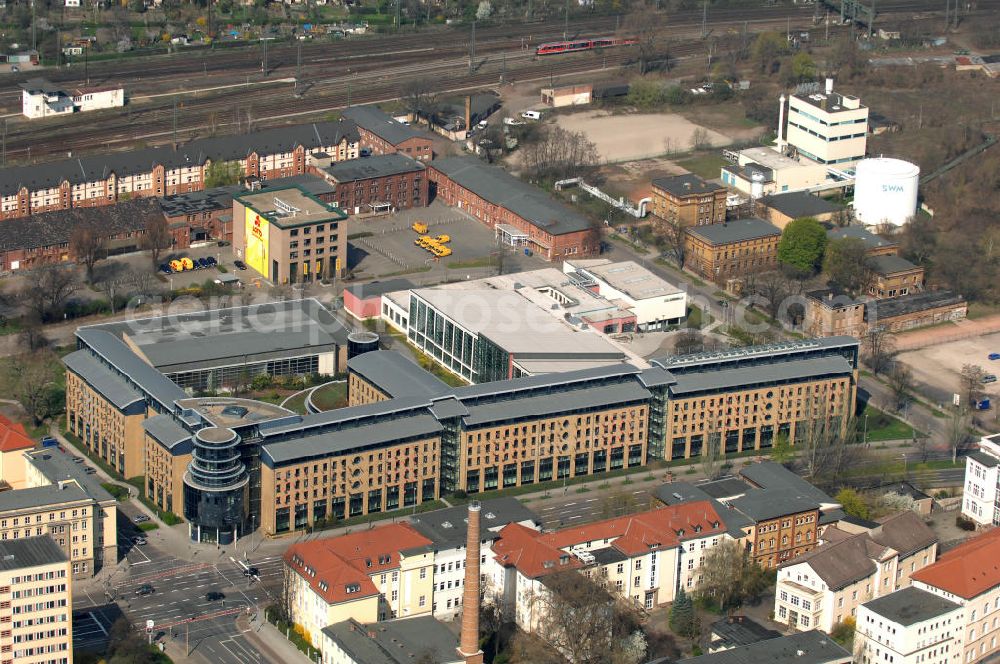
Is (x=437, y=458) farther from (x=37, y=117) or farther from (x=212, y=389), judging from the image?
(x=37, y=117)

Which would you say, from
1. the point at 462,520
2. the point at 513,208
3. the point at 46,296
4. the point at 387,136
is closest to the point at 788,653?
the point at 462,520

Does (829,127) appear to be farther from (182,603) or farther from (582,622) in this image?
(182,603)

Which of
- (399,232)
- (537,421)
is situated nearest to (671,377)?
(537,421)

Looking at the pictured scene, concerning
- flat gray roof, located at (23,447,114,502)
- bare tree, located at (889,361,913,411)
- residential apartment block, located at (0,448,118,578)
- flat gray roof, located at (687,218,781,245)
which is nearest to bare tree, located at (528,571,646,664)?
residential apartment block, located at (0,448,118,578)

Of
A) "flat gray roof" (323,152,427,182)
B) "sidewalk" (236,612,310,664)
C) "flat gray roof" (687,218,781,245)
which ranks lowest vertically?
"sidewalk" (236,612,310,664)

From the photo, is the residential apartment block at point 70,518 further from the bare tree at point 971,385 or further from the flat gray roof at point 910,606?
the bare tree at point 971,385

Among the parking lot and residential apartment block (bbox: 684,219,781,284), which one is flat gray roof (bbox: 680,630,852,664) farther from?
the parking lot
